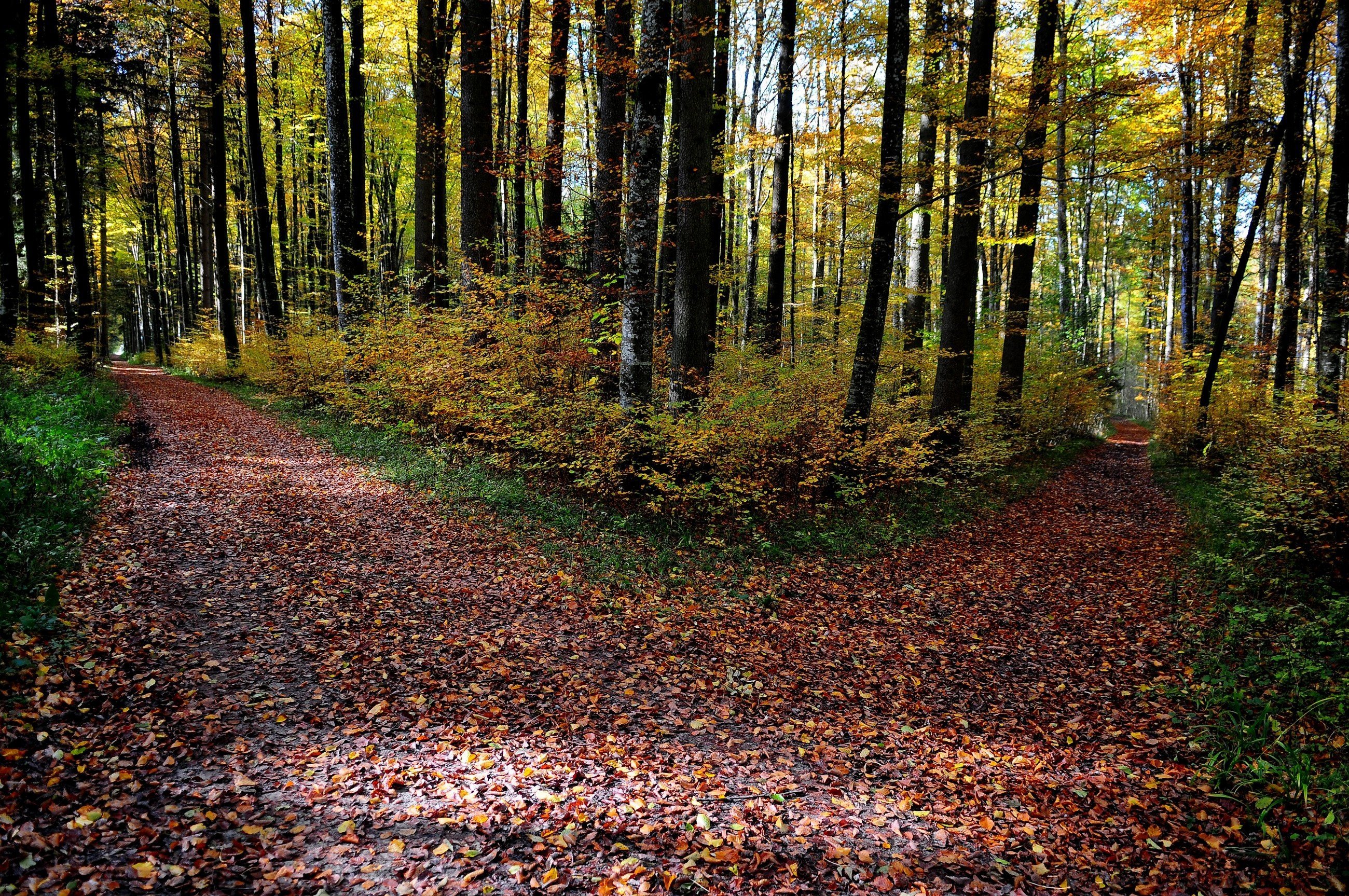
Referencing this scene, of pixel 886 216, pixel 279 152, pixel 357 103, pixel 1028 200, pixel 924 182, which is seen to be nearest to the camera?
pixel 886 216

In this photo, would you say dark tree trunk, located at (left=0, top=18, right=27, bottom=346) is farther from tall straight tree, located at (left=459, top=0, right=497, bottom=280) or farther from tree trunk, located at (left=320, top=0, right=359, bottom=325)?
tall straight tree, located at (left=459, top=0, right=497, bottom=280)

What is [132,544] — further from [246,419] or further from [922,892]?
[246,419]

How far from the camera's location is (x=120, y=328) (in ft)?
155

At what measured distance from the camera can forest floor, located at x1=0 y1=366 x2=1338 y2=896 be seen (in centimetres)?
319

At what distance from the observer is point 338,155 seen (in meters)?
14.1

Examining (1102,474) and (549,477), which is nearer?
(549,477)

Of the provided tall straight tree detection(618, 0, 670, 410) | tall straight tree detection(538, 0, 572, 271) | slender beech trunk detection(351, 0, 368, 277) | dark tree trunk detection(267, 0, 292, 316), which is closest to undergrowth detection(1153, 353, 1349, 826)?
tall straight tree detection(618, 0, 670, 410)

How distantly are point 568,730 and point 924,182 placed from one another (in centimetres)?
1080

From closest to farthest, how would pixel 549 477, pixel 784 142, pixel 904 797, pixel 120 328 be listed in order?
pixel 904 797
pixel 549 477
pixel 784 142
pixel 120 328

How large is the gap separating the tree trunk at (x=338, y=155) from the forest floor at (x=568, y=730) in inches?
319

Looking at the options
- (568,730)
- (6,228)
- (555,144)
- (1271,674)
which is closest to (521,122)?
(555,144)

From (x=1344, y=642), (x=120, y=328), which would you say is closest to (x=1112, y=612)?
(x=1344, y=642)

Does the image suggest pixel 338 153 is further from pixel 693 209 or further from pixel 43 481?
pixel 43 481

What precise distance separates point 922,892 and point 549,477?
761cm
